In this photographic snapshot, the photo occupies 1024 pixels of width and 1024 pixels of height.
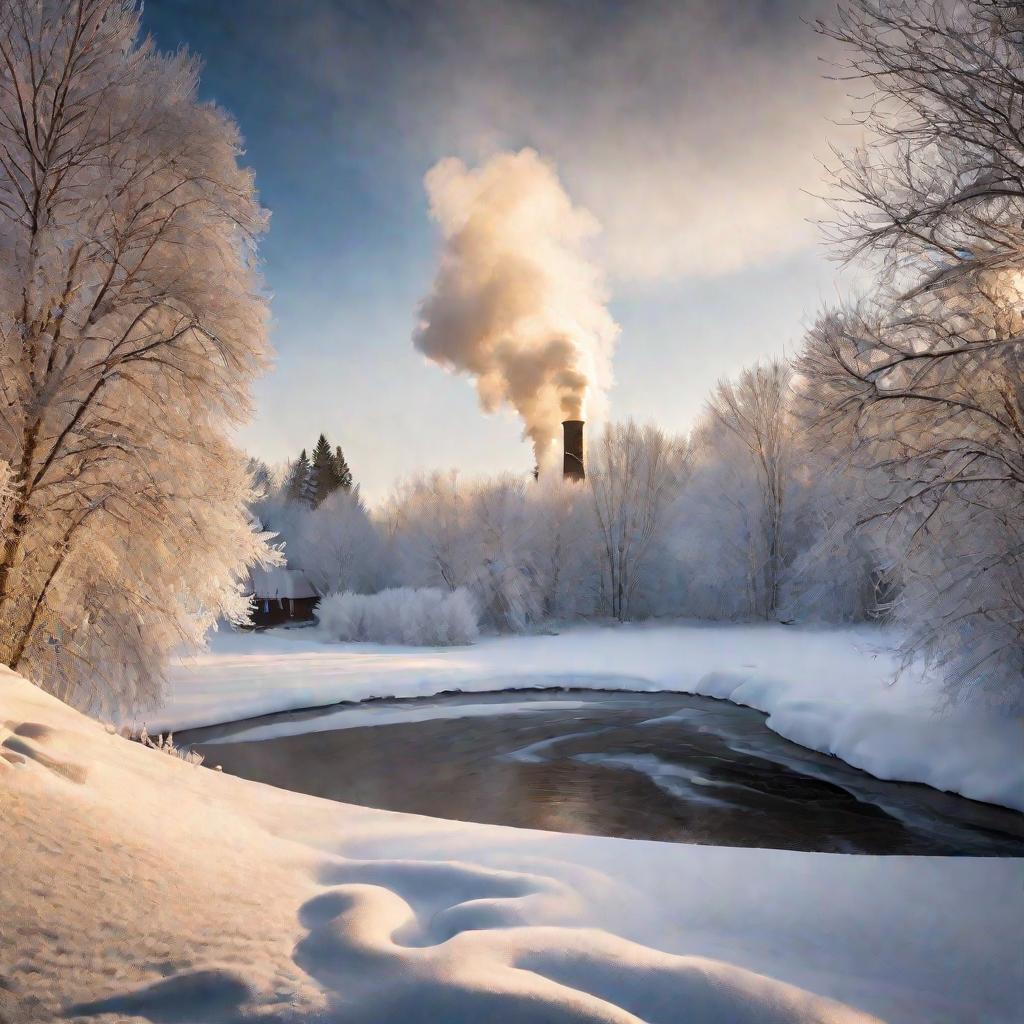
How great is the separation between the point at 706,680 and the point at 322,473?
5285cm

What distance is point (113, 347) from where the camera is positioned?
324 inches

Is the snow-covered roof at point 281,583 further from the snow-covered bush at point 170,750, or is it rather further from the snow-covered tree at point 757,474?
the snow-covered bush at point 170,750

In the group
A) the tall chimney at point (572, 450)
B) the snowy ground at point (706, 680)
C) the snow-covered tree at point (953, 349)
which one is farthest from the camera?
the tall chimney at point (572, 450)

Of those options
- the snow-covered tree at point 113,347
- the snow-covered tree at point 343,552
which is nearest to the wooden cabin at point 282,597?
the snow-covered tree at point 343,552

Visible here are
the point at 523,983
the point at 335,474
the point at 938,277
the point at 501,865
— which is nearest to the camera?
the point at 523,983

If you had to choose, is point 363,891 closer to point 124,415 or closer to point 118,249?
point 124,415

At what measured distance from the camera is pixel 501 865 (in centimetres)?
464

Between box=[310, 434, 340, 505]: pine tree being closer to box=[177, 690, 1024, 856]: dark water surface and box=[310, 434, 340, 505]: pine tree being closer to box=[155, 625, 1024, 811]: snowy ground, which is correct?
box=[155, 625, 1024, 811]: snowy ground

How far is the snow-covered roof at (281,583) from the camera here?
3747cm

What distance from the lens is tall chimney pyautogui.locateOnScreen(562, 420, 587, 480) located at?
35.8 metres

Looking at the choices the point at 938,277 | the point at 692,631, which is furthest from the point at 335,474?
the point at 938,277

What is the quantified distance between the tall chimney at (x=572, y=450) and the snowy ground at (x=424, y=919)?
31128 millimetres

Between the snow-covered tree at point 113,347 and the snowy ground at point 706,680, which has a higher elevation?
the snow-covered tree at point 113,347

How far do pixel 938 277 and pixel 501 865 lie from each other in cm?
623
